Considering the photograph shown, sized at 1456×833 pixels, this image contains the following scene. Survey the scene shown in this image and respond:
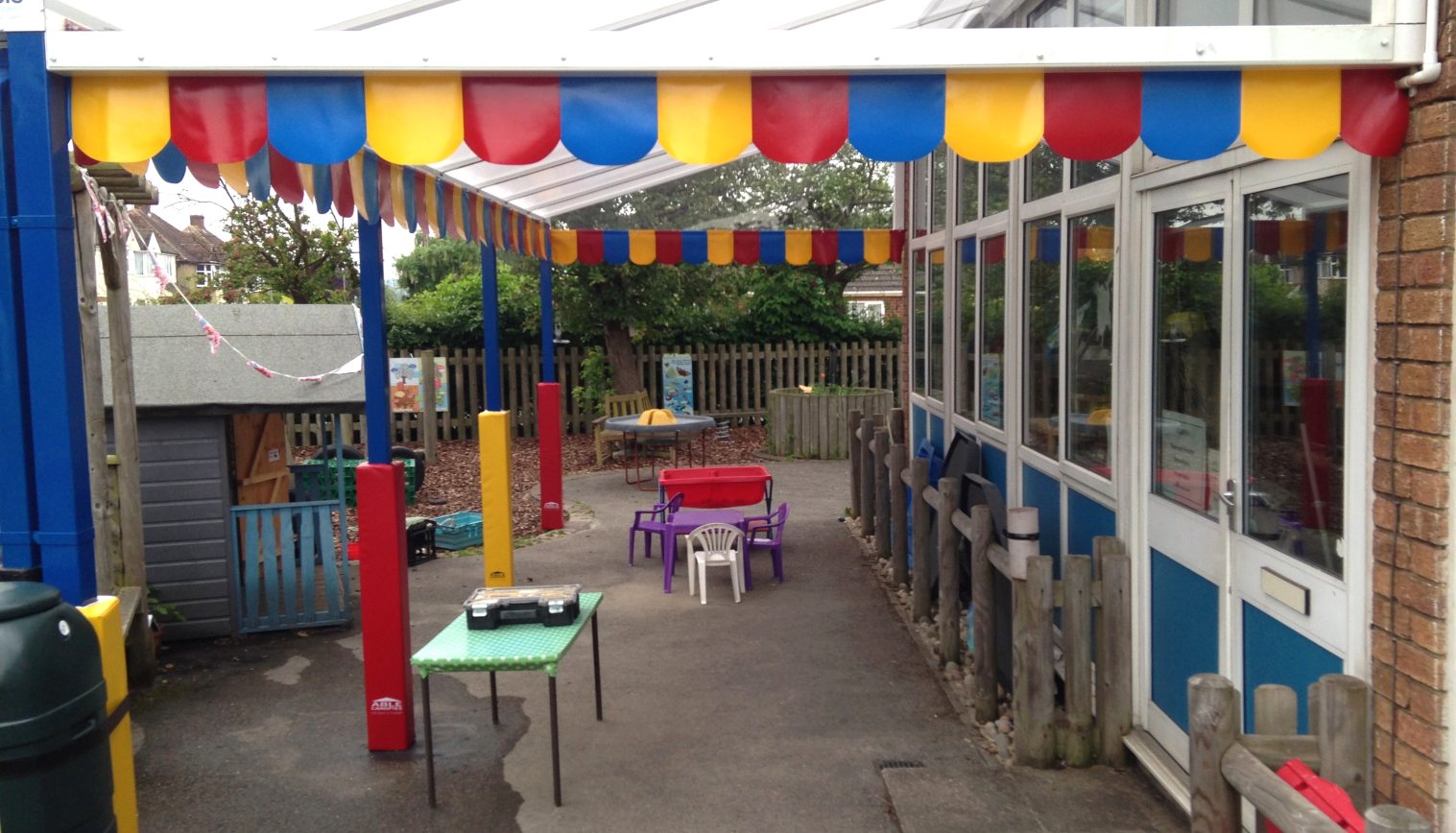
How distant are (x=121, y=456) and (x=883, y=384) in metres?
13.5

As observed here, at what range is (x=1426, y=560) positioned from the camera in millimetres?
2805

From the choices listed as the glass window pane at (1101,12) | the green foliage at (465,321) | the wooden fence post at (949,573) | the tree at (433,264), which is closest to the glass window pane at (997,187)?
the glass window pane at (1101,12)

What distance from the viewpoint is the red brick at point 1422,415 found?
2744mm

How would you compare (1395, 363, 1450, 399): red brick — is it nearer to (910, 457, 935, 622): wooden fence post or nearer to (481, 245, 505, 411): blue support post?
(910, 457, 935, 622): wooden fence post

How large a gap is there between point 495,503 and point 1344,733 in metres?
6.00

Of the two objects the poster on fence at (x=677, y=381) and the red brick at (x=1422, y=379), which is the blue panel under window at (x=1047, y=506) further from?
the poster on fence at (x=677, y=381)

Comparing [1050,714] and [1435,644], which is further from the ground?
[1435,644]

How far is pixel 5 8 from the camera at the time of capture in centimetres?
320

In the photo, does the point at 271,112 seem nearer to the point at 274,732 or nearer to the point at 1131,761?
the point at 274,732

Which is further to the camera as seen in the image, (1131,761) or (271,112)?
(1131,761)

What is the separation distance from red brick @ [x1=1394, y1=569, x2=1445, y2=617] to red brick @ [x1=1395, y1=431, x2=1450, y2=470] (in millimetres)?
287

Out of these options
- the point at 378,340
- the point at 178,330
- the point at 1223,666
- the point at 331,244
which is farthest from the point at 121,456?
the point at 331,244

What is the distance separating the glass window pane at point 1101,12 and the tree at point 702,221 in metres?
8.87

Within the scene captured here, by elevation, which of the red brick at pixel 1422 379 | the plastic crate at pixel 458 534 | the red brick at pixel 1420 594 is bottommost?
A: the plastic crate at pixel 458 534
